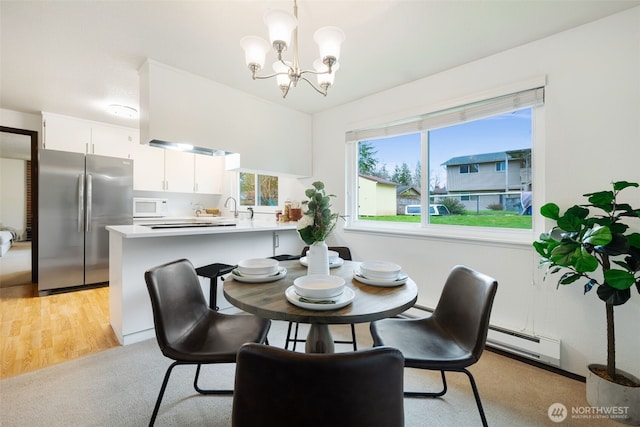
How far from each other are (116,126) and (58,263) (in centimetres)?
207

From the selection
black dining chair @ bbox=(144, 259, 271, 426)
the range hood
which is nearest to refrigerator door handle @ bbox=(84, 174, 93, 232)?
the range hood

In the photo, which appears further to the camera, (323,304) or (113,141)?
(113,141)

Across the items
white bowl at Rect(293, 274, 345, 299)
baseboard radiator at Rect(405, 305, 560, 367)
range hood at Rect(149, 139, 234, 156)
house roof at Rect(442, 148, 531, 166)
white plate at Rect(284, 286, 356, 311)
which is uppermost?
range hood at Rect(149, 139, 234, 156)

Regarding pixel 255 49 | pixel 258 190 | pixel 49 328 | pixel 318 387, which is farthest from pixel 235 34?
pixel 49 328

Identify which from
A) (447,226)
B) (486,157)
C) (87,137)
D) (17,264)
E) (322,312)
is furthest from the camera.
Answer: (17,264)

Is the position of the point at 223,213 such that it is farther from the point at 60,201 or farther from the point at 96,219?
the point at 60,201

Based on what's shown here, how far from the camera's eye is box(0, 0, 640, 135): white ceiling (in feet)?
5.53

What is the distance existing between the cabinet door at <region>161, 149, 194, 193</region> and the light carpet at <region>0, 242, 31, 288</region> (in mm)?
2010

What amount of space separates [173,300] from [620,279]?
2313 mm

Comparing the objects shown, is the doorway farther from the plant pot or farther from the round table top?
the plant pot

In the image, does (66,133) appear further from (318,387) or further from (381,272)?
(318,387)

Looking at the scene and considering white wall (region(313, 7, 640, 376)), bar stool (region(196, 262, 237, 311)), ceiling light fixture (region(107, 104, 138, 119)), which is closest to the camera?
white wall (region(313, 7, 640, 376))

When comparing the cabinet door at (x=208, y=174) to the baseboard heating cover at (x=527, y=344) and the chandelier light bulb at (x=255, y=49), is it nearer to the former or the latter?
the chandelier light bulb at (x=255, y=49)
